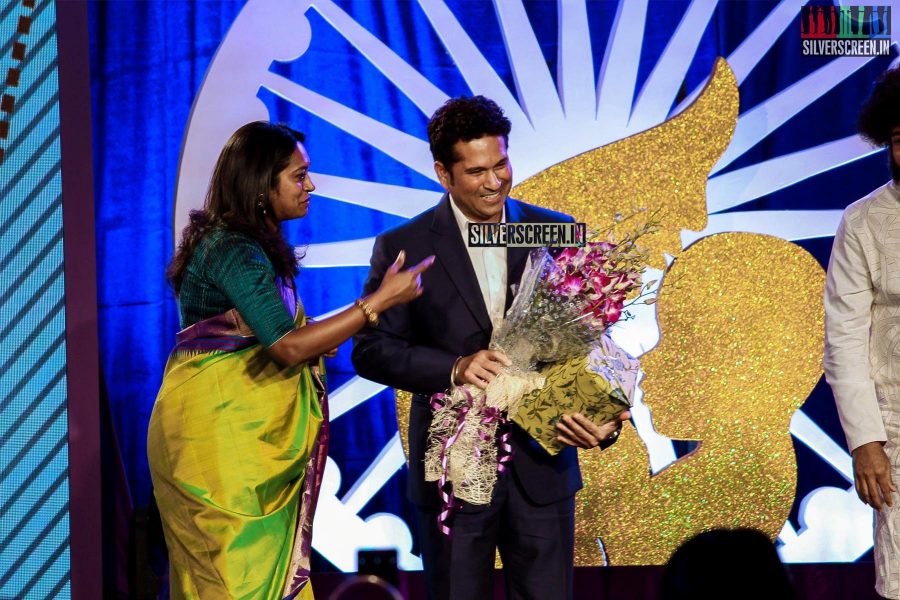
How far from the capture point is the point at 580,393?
2.54 m

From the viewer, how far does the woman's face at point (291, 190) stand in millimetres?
2717

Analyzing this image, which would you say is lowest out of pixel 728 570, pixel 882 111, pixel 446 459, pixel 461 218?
pixel 446 459

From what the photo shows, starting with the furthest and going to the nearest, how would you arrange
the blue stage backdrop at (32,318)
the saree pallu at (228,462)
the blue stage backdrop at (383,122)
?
the blue stage backdrop at (383,122)
the blue stage backdrop at (32,318)
the saree pallu at (228,462)

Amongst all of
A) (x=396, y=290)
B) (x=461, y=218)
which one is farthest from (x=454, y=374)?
(x=461, y=218)

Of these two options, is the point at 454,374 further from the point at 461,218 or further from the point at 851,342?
the point at 851,342

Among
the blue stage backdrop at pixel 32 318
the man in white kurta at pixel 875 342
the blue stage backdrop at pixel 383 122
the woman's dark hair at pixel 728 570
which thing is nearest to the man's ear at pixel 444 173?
the blue stage backdrop at pixel 383 122

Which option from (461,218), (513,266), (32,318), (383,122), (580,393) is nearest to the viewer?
(580,393)

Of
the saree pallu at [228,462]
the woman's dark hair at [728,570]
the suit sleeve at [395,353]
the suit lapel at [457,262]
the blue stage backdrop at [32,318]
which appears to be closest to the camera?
the woman's dark hair at [728,570]

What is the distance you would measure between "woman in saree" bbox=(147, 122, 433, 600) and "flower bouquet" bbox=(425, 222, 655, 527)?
0.32 metres

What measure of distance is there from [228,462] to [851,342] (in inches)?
68.5

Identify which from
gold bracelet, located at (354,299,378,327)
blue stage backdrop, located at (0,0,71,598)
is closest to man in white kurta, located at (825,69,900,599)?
gold bracelet, located at (354,299,378,327)

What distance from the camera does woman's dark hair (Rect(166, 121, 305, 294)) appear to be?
104 inches

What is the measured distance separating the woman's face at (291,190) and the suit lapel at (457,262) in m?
0.42

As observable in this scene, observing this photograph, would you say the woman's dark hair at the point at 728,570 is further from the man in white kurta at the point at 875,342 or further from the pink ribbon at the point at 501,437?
the man in white kurta at the point at 875,342
